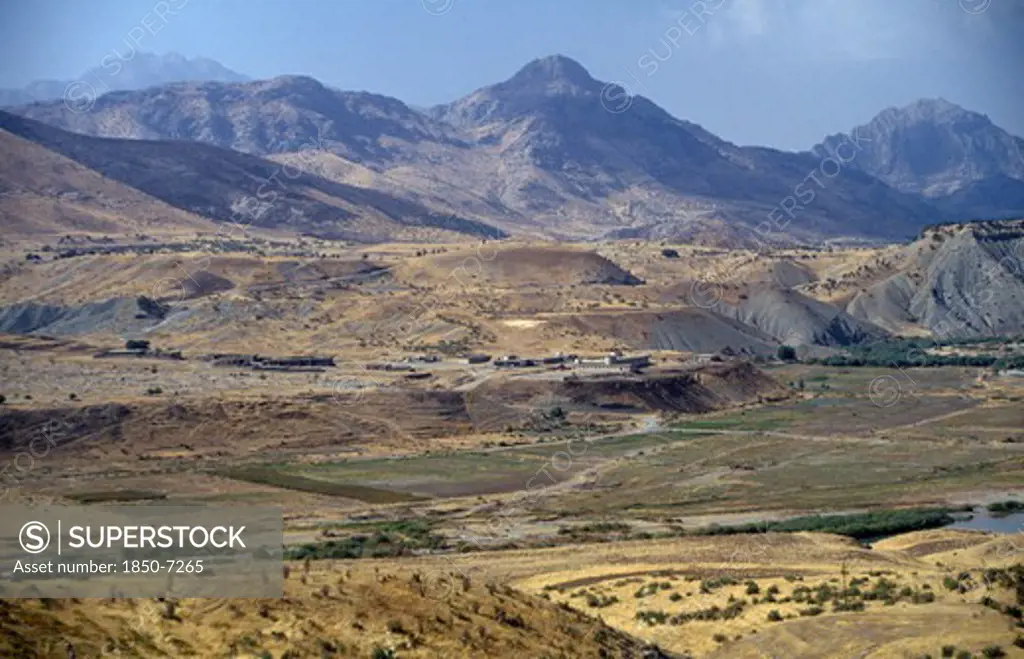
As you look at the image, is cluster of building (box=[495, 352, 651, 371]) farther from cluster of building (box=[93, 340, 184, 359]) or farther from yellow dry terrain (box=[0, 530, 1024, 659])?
yellow dry terrain (box=[0, 530, 1024, 659])

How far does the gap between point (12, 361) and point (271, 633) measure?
81072 mm

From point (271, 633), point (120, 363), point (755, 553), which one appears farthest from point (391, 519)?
point (120, 363)

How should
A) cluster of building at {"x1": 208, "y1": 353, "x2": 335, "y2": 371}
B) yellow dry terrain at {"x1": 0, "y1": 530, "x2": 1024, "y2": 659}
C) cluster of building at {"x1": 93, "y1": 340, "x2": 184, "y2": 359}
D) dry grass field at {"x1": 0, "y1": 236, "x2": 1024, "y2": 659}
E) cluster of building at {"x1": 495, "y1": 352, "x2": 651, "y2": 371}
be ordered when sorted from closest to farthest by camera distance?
yellow dry terrain at {"x1": 0, "y1": 530, "x2": 1024, "y2": 659}, dry grass field at {"x1": 0, "y1": 236, "x2": 1024, "y2": 659}, cluster of building at {"x1": 208, "y1": 353, "x2": 335, "y2": 371}, cluster of building at {"x1": 495, "y1": 352, "x2": 651, "y2": 371}, cluster of building at {"x1": 93, "y1": 340, "x2": 184, "y2": 359}

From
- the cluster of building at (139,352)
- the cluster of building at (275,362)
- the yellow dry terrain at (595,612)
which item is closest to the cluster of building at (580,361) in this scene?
the cluster of building at (275,362)

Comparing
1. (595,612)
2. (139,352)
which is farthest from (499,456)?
(595,612)

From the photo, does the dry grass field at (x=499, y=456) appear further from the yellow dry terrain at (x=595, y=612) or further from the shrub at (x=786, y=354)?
the shrub at (x=786, y=354)

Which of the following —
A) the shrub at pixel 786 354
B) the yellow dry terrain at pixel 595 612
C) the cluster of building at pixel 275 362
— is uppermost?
the shrub at pixel 786 354

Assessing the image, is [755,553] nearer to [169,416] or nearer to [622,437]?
[622,437]

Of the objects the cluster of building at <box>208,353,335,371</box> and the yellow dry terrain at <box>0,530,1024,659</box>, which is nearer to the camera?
the yellow dry terrain at <box>0,530,1024,659</box>

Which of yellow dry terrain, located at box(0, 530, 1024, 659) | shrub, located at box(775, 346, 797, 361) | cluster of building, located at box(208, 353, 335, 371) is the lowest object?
Result: yellow dry terrain, located at box(0, 530, 1024, 659)

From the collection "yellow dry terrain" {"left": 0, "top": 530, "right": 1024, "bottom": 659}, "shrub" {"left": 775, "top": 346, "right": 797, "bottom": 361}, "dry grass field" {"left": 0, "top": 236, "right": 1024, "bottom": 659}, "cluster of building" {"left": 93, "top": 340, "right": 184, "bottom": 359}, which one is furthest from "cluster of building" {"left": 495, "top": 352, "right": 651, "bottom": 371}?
"yellow dry terrain" {"left": 0, "top": 530, "right": 1024, "bottom": 659}

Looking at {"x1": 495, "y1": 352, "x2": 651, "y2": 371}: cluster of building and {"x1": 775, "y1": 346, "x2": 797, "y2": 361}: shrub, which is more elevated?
{"x1": 775, "y1": 346, "x2": 797, "y2": 361}: shrub

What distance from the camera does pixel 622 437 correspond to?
82.5 metres

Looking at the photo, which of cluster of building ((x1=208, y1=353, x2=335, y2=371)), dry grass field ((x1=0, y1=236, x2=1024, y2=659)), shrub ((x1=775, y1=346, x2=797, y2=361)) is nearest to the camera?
dry grass field ((x1=0, y1=236, x2=1024, y2=659))
